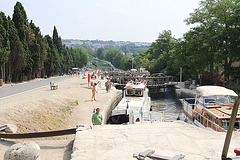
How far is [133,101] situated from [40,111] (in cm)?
1007

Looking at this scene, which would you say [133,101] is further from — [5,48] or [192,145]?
[5,48]

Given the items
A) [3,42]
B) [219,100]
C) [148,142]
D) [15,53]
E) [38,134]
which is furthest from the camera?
[15,53]

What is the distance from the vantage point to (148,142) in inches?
272

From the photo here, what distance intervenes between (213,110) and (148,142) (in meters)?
8.63

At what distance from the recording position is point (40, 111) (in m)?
15.2

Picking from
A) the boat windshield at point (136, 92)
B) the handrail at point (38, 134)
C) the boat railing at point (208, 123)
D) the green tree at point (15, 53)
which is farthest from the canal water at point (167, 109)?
the green tree at point (15, 53)

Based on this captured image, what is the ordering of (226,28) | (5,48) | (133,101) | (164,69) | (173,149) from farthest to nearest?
(164,69) → (226,28) → (5,48) → (133,101) → (173,149)

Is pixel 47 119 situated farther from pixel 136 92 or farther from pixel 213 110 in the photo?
pixel 136 92

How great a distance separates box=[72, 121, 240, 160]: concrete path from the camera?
6008mm

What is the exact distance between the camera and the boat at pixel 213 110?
39.5 feet

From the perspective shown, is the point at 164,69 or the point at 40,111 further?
the point at 164,69

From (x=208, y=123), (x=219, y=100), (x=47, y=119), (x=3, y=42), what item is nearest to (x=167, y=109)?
(x=219, y=100)

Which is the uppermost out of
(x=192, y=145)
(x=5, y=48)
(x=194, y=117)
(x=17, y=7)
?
(x=17, y=7)

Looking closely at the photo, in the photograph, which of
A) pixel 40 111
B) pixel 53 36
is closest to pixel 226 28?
pixel 40 111
